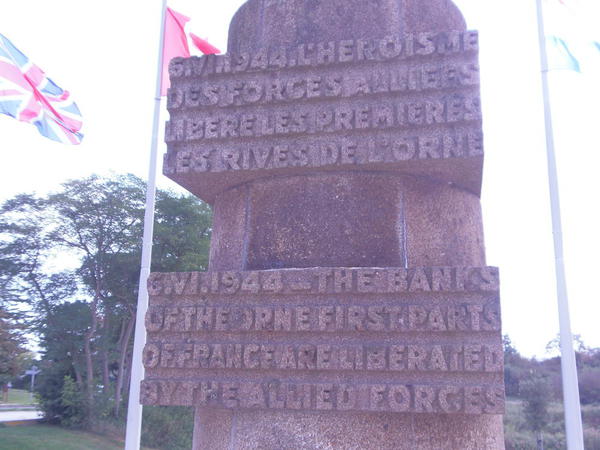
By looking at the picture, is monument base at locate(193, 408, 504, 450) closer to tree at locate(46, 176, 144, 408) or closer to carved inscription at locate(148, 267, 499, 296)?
carved inscription at locate(148, 267, 499, 296)

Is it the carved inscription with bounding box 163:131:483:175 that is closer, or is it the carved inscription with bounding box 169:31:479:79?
the carved inscription with bounding box 163:131:483:175

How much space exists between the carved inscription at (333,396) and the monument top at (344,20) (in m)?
2.21

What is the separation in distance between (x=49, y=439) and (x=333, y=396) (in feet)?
72.6

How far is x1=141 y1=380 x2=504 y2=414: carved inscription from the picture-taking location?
3412 mm

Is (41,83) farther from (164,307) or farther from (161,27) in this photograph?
(164,307)

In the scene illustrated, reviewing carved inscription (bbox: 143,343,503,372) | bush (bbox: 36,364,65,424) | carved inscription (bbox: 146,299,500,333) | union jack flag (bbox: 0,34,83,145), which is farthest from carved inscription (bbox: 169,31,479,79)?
bush (bbox: 36,364,65,424)

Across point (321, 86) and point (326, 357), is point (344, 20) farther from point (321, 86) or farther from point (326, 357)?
point (326, 357)

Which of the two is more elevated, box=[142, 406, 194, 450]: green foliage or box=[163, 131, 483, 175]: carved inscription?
box=[163, 131, 483, 175]: carved inscription

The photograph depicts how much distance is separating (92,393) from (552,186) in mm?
23532

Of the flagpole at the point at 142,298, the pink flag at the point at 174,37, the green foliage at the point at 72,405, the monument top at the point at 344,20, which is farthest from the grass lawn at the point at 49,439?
the monument top at the point at 344,20

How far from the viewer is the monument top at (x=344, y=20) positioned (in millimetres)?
4371

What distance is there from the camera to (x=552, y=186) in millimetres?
7082

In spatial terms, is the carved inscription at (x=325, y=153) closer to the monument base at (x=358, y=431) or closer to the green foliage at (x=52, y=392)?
the monument base at (x=358, y=431)

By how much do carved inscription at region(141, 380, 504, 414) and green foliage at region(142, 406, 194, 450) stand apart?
2279 centimetres
